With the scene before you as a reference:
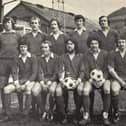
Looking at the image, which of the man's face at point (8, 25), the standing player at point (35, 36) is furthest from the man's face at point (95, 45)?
the man's face at point (8, 25)

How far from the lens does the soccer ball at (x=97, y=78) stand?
2852mm

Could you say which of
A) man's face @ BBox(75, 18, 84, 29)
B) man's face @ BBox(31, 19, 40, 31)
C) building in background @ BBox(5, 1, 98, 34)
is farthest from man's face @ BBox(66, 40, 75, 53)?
man's face @ BBox(31, 19, 40, 31)

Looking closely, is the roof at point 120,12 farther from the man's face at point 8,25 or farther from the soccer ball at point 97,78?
the man's face at point 8,25

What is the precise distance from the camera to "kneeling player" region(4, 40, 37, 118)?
3.07 m

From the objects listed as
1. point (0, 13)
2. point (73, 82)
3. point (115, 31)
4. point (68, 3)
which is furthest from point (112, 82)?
point (0, 13)

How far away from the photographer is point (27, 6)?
11.5 feet

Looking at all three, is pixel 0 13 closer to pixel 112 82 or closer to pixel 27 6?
pixel 27 6

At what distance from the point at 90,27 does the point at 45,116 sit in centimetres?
105

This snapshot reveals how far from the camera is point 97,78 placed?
287 cm

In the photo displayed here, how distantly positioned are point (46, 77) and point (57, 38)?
446 millimetres

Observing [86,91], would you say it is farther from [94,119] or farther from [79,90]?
[94,119]

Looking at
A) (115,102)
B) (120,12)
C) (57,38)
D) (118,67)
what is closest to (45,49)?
(57,38)

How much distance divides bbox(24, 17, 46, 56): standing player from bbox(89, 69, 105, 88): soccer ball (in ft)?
2.25

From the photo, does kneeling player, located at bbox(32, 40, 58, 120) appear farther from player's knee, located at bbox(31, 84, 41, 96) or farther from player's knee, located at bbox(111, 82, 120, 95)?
player's knee, located at bbox(111, 82, 120, 95)
